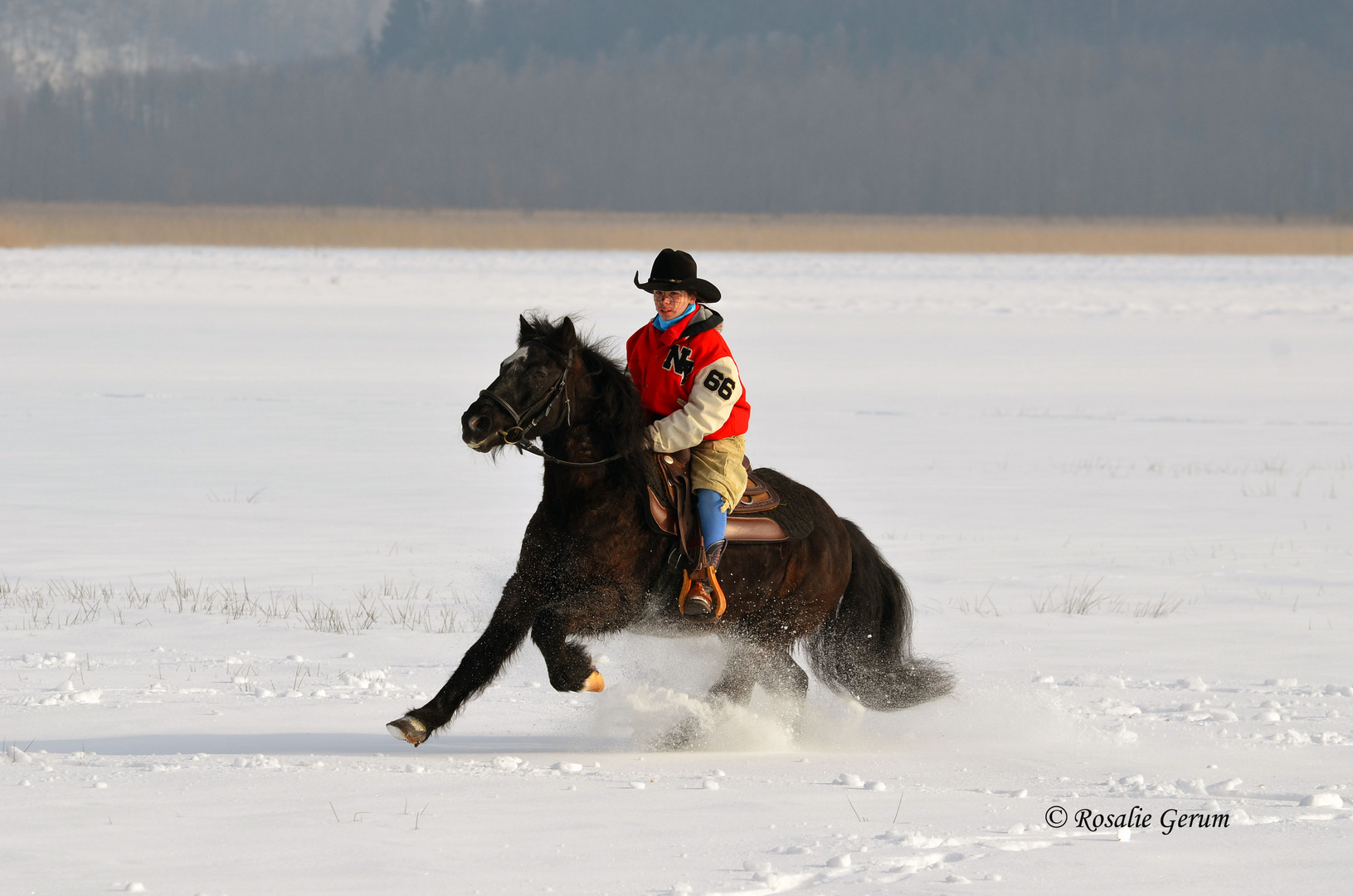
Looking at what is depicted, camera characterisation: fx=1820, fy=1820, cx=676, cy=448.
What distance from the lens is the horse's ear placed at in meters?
6.42

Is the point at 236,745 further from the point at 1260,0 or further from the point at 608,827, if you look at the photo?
the point at 1260,0

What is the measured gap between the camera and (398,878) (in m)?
4.72

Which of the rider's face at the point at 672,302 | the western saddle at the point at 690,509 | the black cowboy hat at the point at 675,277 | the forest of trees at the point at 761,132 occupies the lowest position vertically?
the forest of trees at the point at 761,132

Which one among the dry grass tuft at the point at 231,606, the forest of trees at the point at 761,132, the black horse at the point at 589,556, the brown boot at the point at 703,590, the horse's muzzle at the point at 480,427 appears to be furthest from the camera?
the forest of trees at the point at 761,132

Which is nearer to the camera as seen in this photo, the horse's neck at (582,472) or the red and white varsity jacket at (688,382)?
the horse's neck at (582,472)

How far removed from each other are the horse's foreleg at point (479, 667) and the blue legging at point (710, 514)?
28.8 inches

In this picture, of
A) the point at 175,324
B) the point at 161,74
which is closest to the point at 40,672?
the point at 175,324

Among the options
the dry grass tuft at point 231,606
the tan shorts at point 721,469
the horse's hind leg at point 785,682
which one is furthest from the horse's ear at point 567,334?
the dry grass tuft at point 231,606

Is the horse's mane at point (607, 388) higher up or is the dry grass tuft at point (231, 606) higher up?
the horse's mane at point (607, 388)

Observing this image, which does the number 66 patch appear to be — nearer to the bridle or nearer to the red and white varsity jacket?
the red and white varsity jacket

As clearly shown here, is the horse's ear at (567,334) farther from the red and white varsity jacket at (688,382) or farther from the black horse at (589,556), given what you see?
the red and white varsity jacket at (688,382)

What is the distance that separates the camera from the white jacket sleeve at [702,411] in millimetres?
6648

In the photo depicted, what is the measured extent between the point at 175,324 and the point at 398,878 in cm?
2822

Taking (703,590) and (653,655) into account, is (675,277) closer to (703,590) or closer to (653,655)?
(703,590)
